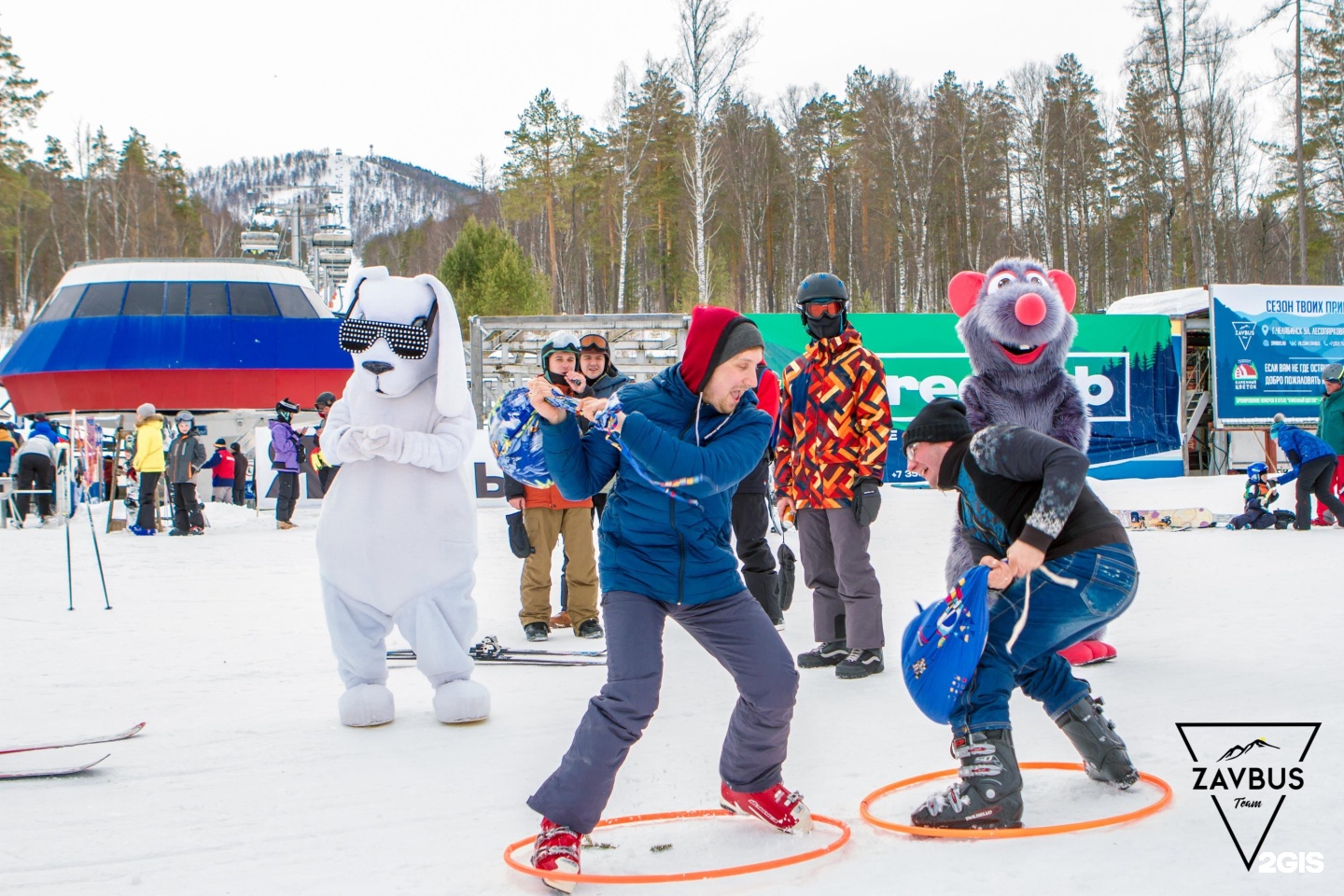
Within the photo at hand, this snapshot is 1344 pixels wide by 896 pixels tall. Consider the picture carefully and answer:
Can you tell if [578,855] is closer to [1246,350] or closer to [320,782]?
[320,782]

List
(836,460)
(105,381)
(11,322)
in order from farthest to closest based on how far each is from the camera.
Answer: (11,322)
(105,381)
(836,460)

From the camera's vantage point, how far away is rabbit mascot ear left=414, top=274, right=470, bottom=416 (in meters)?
4.34

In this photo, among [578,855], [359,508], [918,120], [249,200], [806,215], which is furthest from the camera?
[249,200]

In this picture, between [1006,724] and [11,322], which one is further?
[11,322]

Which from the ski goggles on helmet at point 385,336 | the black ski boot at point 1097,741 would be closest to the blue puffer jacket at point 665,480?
the black ski boot at point 1097,741

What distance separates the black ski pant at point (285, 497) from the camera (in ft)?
41.7

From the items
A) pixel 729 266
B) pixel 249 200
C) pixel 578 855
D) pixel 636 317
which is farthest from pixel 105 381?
pixel 249 200

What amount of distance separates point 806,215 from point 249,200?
3975 inches

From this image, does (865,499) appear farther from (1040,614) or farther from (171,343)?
(171,343)

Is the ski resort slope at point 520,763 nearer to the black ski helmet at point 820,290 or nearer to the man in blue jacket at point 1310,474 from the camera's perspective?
the black ski helmet at point 820,290

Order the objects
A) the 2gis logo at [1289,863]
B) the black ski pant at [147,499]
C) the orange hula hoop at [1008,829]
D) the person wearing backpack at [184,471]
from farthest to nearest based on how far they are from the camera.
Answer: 1. the black ski pant at [147,499]
2. the person wearing backpack at [184,471]
3. the orange hula hoop at [1008,829]
4. the 2gis logo at [1289,863]

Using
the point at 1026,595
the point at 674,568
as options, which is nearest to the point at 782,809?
the point at 674,568

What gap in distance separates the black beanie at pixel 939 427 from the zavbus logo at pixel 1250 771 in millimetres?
1121

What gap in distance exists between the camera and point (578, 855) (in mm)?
2562
